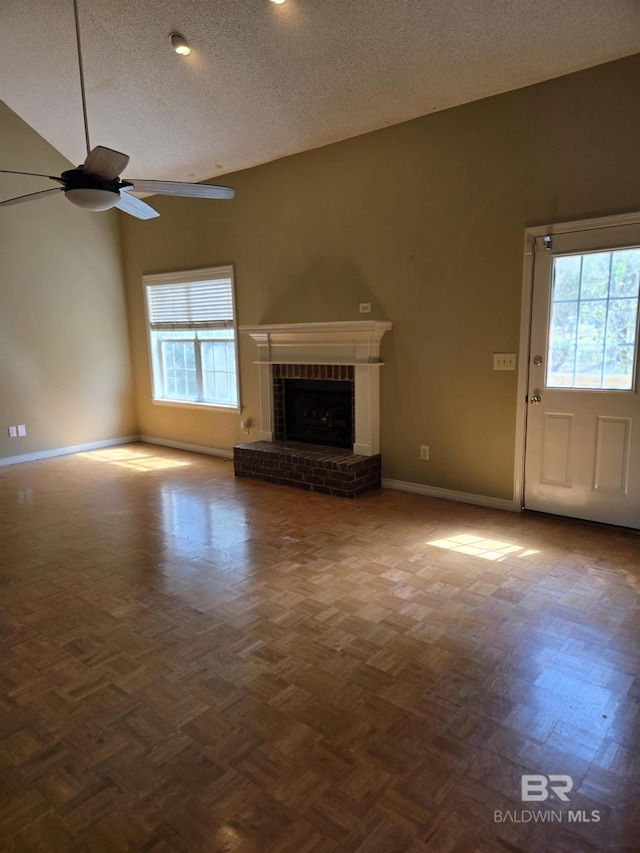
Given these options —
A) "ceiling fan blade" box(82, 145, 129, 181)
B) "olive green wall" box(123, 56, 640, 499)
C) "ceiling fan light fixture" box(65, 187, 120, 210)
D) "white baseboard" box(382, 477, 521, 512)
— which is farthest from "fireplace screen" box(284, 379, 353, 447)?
"ceiling fan blade" box(82, 145, 129, 181)

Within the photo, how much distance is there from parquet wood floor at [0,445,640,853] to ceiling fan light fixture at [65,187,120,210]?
6.60 feet

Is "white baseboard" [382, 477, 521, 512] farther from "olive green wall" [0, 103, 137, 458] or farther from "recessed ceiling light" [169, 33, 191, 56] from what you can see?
"olive green wall" [0, 103, 137, 458]

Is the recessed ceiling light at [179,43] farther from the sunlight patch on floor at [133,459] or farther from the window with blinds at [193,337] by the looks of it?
the sunlight patch on floor at [133,459]

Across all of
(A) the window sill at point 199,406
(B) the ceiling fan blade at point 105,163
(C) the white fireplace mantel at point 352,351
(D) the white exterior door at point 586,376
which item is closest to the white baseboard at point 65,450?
(A) the window sill at point 199,406

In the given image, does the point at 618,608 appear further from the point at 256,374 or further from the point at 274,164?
the point at 274,164

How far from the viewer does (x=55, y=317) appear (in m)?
6.05

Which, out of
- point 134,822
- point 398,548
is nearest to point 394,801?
point 134,822

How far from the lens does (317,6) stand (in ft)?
10.8

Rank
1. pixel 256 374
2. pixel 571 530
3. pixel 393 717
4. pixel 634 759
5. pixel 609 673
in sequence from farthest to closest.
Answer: pixel 256 374 → pixel 571 530 → pixel 609 673 → pixel 393 717 → pixel 634 759

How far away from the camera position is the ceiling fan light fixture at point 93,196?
2668 mm

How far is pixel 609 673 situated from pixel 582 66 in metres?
3.39

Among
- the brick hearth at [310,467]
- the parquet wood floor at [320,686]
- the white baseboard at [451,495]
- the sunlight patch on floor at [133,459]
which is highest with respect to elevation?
the brick hearth at [310,467]

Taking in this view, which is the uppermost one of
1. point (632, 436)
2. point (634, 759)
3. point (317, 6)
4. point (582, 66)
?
point (317, 6)

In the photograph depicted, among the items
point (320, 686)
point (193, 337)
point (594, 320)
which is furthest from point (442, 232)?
point (320, 686)
